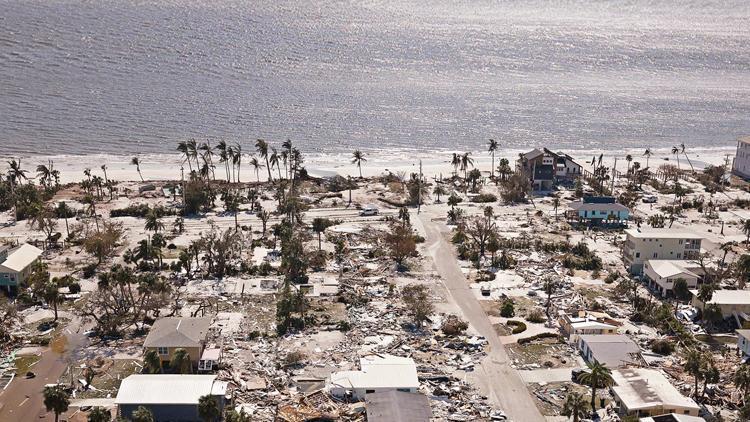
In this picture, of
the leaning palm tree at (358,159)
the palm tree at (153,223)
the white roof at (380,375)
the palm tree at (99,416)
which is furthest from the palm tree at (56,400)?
the leaning palm tree at (358,159)

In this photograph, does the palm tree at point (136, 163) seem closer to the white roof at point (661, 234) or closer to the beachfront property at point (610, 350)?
the white roof at point (661, 234)

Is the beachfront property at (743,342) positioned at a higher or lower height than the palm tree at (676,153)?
lower

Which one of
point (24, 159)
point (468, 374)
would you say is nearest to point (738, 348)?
point (468, 374)

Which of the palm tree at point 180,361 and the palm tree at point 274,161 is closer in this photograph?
→ the palm tree at point 180,361

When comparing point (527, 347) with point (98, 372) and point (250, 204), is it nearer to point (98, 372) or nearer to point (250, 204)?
point (98, 372)

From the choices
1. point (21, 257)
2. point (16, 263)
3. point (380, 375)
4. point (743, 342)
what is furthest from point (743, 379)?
point (21, 257)

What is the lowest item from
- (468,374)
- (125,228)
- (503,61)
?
(468,374)

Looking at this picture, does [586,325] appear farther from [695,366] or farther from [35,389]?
[35,389]
